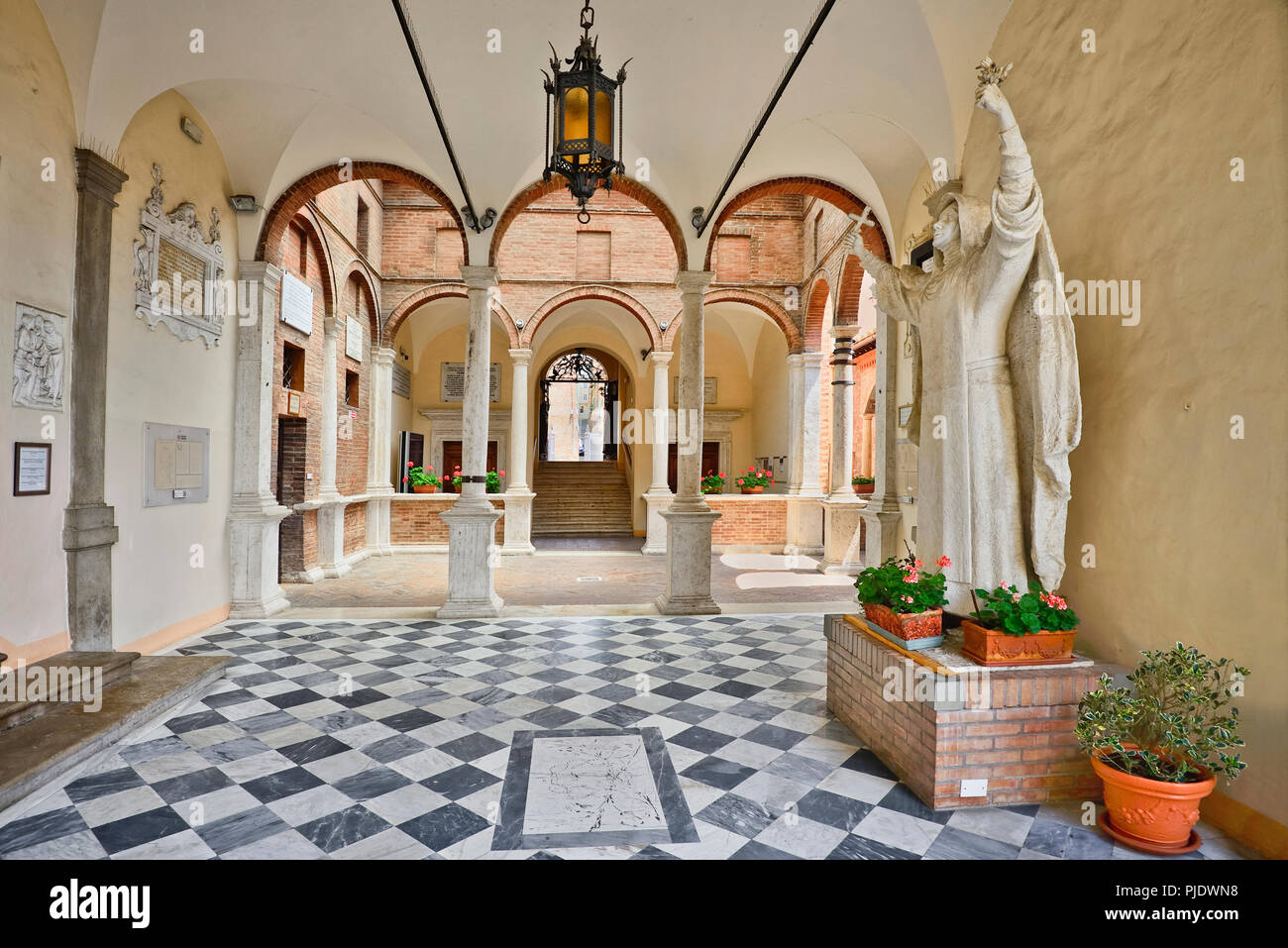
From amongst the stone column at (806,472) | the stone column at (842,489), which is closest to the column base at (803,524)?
the stone column at (806,472)

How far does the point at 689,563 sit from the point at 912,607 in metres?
3.95

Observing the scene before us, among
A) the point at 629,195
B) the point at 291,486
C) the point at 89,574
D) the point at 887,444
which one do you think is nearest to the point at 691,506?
the point at 887,444

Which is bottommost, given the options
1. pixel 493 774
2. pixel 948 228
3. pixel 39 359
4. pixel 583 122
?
pixel 493 774

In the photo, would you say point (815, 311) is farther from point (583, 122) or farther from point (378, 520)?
point (583, 122)

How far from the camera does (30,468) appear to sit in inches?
173

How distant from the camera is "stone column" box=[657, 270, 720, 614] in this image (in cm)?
739

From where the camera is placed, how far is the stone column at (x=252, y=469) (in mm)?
7047

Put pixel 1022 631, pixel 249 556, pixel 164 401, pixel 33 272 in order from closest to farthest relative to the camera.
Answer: pixel 1022 631 < pixel 33 272 < pixel 164 401 < pixel 249 556

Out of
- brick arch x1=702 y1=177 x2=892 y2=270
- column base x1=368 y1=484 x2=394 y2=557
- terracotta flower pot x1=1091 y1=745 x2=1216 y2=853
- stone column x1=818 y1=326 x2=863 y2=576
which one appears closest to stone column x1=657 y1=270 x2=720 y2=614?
brick arch x1=702 y1=177 x2=892 y2=270

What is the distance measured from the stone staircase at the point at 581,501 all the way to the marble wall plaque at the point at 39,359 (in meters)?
Answer: 11.7

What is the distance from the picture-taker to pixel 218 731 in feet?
13.2

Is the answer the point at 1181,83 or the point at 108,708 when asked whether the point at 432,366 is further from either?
the point at 1181,83

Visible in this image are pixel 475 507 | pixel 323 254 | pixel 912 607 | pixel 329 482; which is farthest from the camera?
pixel 329 482

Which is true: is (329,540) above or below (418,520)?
below
